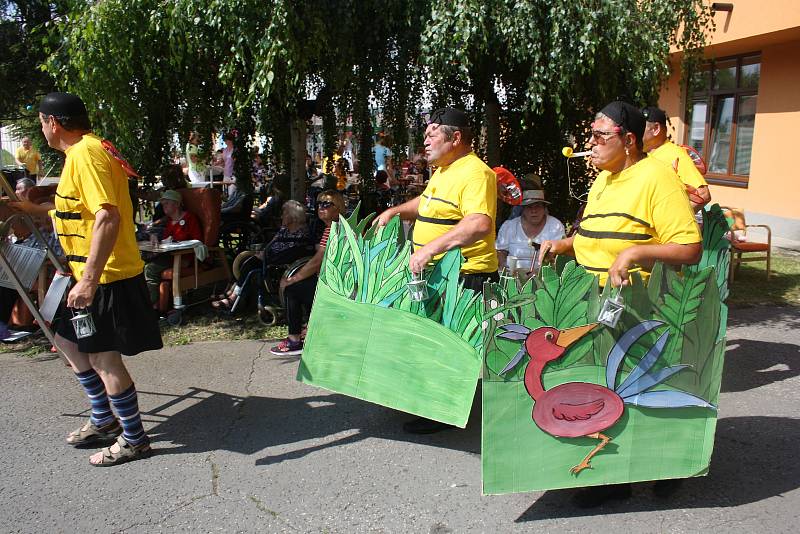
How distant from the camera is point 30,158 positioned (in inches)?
538

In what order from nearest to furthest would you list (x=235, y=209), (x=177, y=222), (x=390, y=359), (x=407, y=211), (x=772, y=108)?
(x=390, y=359)
(x=407, y=211)
(x=177, y=222)
(x=235, y=209)
(x=772, y=108)

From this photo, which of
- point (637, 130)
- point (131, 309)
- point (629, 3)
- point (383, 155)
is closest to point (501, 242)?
point (629, 3)

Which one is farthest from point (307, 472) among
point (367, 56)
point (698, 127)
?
point (698, 127)

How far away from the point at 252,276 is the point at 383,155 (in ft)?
31.3

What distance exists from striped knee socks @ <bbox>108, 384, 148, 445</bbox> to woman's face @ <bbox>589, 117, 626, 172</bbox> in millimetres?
2624

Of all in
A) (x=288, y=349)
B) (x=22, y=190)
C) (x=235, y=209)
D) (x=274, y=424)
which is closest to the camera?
(x=274, y=424)

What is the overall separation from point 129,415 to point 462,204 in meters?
2.07

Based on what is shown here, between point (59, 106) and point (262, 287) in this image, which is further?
point (262, 287)

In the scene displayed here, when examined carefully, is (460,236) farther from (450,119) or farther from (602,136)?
(602,136)

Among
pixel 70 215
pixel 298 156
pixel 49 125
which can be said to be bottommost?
pixel 70 215

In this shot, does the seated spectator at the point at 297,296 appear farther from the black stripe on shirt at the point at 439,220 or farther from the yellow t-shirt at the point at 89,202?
the yellow t-shirt at the point at 89,202

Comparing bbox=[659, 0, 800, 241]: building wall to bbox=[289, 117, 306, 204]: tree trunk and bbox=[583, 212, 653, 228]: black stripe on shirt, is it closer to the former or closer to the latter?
bbox=[289, 117, 306, 204]: tree trunk

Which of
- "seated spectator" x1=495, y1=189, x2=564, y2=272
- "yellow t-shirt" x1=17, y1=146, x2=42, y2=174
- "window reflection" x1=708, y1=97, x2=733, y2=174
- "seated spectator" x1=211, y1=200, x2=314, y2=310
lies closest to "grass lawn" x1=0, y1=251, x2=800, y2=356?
"seated spectator" x1=211, y1=200, x2=314, y2=310

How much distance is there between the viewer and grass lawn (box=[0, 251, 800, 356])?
572 centimetres
